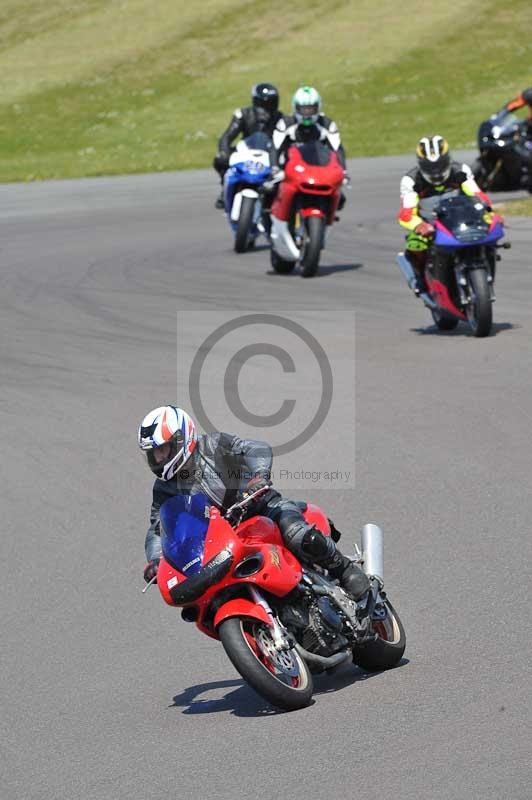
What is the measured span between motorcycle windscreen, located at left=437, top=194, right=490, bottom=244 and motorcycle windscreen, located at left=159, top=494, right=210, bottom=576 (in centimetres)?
736

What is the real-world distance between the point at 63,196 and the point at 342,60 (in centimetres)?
1932

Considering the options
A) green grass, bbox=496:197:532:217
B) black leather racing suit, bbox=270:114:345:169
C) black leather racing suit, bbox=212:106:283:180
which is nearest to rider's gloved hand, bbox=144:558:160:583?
black leather racing suit, bbox=270:114:345:169

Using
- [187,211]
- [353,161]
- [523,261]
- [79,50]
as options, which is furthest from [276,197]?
[79,50]

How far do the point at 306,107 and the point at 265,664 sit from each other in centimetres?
1223

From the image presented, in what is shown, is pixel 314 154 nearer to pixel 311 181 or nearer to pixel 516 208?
pixel 311 181

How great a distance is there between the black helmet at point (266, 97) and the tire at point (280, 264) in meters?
2.39

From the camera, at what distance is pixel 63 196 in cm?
2800

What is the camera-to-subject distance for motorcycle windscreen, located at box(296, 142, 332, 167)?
1741 centimetres

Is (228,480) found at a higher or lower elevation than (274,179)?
higher

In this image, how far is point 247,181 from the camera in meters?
18.9

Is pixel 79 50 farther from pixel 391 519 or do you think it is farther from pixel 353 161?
pixel 391 519

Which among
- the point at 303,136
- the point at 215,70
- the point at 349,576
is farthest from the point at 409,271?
the point at 215,70

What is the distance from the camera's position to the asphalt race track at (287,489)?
18.4 ft

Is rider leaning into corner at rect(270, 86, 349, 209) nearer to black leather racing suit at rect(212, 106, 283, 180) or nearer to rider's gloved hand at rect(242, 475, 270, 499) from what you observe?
black leather racing suit at rect(212, 106, 283, 180)
